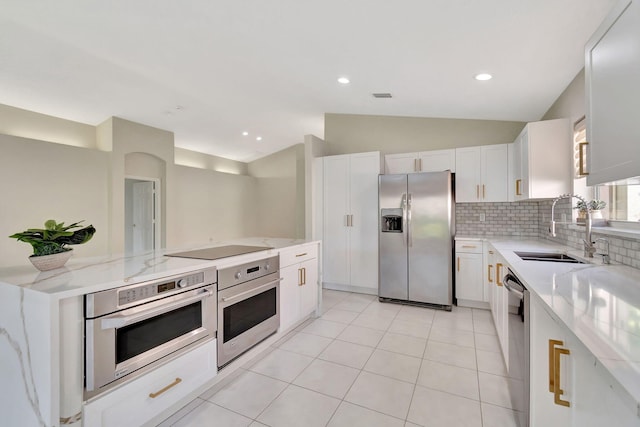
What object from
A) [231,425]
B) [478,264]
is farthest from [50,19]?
[478,264]

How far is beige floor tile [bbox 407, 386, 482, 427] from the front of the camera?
1655 mm

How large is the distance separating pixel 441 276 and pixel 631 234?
2076mm

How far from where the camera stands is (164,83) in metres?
3.90

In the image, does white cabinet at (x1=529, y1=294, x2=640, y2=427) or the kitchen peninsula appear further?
the kitchen peninsula

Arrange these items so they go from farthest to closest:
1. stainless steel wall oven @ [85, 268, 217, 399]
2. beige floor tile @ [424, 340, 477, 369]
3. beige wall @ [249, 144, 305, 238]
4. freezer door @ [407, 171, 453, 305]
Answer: beige wall @ [249, 144, 305, 238] < freezer door @ [407, 171, 453, 305] < beige floor tile @ [424, 340, 477, 369] < stainless steel wall oven @ [85, 268, 217, 399]

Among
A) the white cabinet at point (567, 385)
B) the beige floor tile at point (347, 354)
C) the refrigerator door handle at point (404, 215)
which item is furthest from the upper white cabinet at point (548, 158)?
the beige floor tile at point (347, 354)

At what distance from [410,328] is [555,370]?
1.97 meters

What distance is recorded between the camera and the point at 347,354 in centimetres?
246

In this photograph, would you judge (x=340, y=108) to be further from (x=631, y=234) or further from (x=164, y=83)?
(x=631, y=234)

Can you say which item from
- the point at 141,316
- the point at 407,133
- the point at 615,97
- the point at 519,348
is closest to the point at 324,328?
the point at 519,348

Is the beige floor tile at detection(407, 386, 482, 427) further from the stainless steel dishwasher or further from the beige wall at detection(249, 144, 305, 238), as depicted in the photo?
the beige wall at detection(249, 144, 305, 238)

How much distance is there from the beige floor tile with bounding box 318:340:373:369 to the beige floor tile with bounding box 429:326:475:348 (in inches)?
28.5

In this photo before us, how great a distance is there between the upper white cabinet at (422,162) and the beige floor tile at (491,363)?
2341 mm

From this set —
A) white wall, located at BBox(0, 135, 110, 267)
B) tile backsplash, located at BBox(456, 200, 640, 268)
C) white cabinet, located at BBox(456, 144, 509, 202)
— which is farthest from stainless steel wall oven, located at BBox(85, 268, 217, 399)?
white wall, located at BBox(0, 135, 110, 267)
